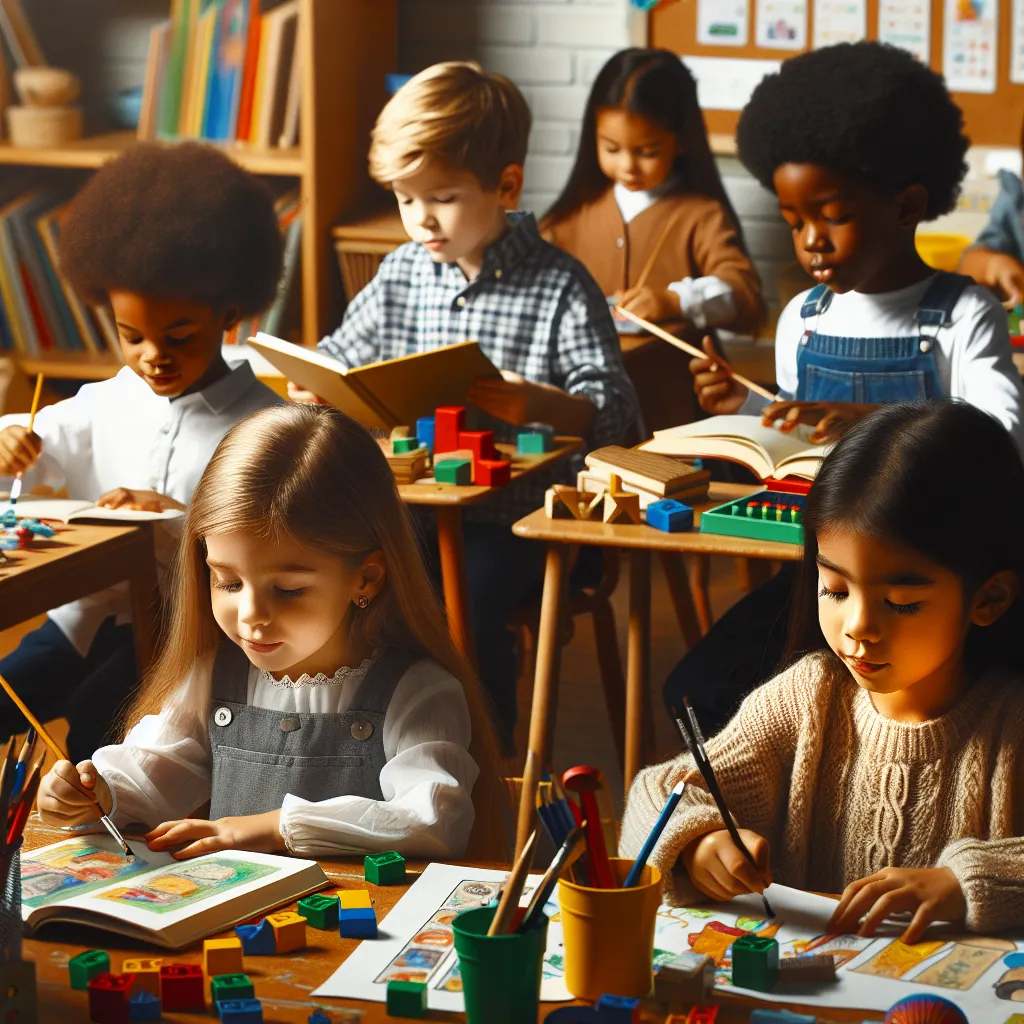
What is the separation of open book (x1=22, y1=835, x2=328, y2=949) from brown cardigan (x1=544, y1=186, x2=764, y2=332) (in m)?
3.04

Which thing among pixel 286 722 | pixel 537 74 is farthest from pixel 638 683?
pixel 537 74

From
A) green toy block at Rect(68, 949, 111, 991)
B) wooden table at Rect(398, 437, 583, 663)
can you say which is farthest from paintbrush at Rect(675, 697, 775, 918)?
wooden table at Rect(398, 437, 583, 663)

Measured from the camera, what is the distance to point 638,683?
268 centimetres

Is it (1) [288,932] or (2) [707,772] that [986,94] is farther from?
(1) [288,932]

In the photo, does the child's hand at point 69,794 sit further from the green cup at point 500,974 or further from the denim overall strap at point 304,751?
the green cup at point 500,974

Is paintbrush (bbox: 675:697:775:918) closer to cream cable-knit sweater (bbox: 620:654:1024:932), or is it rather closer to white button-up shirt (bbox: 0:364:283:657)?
cream cable-knit sweater (bbox: 620:654:1024:932)

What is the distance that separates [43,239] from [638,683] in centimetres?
267

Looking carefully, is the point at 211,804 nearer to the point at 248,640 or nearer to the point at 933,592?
the point at 248,640

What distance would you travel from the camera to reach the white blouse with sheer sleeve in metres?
1.36

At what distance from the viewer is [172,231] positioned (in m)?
2.49

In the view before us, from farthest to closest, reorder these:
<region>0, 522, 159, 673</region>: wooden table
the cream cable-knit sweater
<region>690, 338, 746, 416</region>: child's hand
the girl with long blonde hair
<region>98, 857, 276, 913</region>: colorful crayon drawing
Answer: <region>690, 338, 746, 416</region>: child's hand → <region>0, 522, 159, 673</region>: wooden table → the girl with long blonde hair → the cream cable-knit sweater → <region>98, 857, 276, 913</region>: colorful crayon drawing

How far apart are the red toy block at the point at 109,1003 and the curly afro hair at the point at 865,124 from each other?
1.98 meters

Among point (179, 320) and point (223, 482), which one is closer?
point (223, 482)

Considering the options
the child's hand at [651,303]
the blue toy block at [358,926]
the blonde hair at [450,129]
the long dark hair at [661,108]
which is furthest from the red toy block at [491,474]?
the long dark hair at [661,108]
